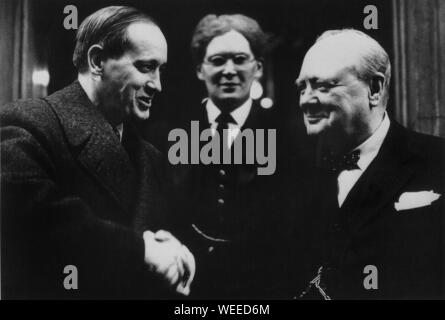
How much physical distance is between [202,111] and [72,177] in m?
1.09

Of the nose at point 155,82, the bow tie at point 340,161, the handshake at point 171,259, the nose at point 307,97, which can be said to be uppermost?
the nose at point 155,82

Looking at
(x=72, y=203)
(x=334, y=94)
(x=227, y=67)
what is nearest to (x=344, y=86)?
(x=334, y=94)

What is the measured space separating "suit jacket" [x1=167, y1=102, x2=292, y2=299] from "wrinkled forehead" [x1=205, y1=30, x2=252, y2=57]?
2.86 feet

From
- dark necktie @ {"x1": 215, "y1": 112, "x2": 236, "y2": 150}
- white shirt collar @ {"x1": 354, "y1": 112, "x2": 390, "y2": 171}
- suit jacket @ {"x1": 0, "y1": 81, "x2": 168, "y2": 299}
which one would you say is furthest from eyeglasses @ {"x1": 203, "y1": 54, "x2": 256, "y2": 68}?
white shirt collar @ {"x1": 354, "y1": 112, "x2": 390, "y2": 171}

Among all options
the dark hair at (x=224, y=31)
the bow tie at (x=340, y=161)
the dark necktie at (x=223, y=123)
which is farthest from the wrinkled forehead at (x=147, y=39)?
the bow tie at (x=340, y=161)

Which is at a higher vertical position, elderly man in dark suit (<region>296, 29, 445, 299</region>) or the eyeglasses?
the eyeglasses

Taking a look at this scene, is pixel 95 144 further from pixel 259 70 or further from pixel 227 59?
pixel 259 70

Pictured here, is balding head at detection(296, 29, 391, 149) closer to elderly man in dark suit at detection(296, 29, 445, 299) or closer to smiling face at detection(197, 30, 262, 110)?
elderly man in dark suit at detection(296, 29, 445, 299)

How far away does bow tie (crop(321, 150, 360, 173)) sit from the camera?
4.98 metres

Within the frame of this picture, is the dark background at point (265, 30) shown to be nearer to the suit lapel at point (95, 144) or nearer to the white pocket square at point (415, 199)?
the suit lapel at point (95, 144)

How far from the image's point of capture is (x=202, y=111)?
4.98 metres

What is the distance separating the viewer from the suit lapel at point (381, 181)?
485 cm

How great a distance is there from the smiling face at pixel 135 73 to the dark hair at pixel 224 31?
26 centimetres

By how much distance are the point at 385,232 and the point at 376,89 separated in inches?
42.6
